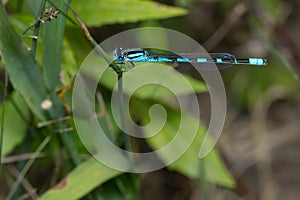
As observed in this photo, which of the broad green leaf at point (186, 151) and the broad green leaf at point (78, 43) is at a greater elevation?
the broad green leaf at point (78, 43)

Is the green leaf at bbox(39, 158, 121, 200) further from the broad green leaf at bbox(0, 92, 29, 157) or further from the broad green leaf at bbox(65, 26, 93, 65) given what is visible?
the broad green leaf at bbox(65, 26, 93, 65)

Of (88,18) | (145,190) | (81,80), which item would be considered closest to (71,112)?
(81,80)

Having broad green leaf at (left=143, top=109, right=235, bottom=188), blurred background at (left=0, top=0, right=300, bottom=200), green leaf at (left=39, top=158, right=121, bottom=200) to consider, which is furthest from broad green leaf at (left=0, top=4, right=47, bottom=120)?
blurred background at (left=0, top=0, right=300, bottom=200)

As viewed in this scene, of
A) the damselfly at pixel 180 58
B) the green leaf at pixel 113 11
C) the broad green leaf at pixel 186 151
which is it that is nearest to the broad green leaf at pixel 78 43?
the green leaf at pixel 113 11

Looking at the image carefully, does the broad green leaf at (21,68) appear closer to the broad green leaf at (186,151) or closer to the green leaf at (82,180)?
the green leaf at (82,180)

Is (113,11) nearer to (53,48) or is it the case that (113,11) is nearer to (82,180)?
(53,48)
